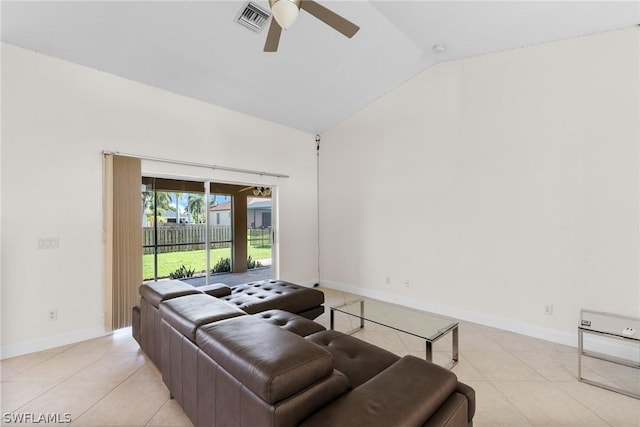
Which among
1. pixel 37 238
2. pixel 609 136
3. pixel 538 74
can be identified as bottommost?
pixel 37 238

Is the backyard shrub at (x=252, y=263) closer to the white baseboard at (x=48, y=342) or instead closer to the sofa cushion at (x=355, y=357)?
the white baseboard at (x=48, y=342)

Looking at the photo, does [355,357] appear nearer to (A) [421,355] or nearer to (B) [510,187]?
(A) [421,355]

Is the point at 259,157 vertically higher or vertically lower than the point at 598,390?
higher

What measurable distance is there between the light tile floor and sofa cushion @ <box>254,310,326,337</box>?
2.79 ft

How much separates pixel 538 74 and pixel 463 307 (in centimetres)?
290

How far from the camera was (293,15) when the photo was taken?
1799 mm

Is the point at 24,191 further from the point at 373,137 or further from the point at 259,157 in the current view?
the point at 373,137

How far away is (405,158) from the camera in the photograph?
4.30m

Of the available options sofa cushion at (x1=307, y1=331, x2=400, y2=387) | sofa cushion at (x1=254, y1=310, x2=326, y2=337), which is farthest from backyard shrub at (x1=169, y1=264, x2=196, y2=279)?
sofa cushion at (x1=307, y1=331, x2=400, y2=387)

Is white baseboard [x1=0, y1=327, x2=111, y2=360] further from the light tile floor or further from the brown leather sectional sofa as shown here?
the brown leather sectional sofa

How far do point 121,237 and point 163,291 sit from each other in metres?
1.44

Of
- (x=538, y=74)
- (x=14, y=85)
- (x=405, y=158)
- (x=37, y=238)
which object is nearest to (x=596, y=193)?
(x=538, y=74)

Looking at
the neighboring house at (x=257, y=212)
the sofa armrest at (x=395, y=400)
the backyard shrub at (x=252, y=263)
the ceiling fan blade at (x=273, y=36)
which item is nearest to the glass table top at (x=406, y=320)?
the sofa armrest at (x=395, y=400)

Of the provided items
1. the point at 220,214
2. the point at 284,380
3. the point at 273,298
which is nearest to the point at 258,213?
the point at 220,214
